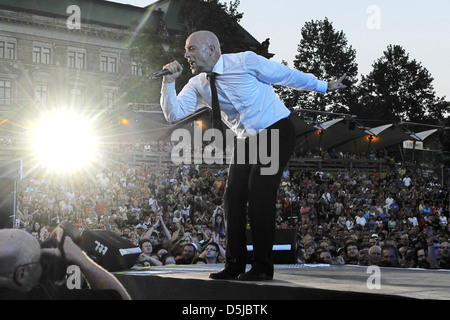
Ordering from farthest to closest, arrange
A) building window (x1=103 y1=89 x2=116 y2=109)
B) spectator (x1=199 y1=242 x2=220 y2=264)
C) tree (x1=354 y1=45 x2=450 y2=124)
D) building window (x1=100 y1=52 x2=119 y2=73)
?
tree (x1=354 y1=45 x2=450 y2=124), building window (x1=100 y1=52 x2=119 y2=73), building window (x1=103 y1=89 x2=116 y2=109), spectator (x1=199 y1=242 x2=220 y2=264)

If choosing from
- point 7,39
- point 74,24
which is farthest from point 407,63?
point 7,39

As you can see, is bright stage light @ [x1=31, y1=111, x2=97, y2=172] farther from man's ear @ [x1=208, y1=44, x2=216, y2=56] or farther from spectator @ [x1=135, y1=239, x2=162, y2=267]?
man's ear @ [x1=208, y1=44, x2=216, y2=56]

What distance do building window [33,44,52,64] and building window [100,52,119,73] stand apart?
16.5 ft

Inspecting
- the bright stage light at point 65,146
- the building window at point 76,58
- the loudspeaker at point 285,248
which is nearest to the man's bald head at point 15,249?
the loudspeaker at point 285,248

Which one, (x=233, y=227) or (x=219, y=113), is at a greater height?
(x=219, y=113)

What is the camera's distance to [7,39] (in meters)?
50.6

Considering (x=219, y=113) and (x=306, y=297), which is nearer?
(x=306, y=297)

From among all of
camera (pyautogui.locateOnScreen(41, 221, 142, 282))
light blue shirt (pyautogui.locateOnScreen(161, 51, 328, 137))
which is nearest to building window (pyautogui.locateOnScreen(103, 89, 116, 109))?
camera (pyautogui.locateOnScreen(41, 221, 142, 282))

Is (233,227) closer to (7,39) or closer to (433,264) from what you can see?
(433,264)

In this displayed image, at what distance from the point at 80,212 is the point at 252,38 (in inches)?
1803

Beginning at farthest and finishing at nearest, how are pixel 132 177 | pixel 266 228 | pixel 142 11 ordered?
pixel 142 11
pixel 132 177
pixel 266 228

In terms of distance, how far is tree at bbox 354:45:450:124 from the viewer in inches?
2557

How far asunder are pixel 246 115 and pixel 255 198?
0.53 metres

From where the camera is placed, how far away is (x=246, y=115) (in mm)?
3799
